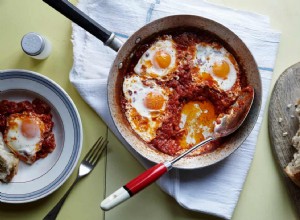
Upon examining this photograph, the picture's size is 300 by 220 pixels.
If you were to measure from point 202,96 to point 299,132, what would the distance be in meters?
0.68

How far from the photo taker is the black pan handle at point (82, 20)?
9.03ft

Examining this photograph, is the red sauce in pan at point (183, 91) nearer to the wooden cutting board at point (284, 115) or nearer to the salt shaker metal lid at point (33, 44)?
the wooden cutting board at point (284, 115)

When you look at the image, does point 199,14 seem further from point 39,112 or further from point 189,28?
point 39,112

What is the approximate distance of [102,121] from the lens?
325cm

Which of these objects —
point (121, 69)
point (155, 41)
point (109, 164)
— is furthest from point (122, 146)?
point (155, 41)

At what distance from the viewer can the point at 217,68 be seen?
3.18 m

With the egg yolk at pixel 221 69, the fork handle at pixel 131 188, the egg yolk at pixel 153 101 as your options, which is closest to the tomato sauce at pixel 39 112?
the egg yolk at pixel 153 101

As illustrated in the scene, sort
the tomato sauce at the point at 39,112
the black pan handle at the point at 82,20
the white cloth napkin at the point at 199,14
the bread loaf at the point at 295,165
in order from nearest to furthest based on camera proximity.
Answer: the black pan handle at the point at 82,20 → the bread loaf at the point at 295,165 → the white cloth napkin at the point at 199,14 → the tomato sauce at the point at 39,112

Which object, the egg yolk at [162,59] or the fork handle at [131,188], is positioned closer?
the fork handle at [131,188]

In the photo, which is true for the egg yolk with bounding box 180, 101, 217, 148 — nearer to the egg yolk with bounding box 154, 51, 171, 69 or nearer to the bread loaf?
the egg yolk with bounding box 154, 51, 171, 69

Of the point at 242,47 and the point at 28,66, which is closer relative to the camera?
the point at 242,47

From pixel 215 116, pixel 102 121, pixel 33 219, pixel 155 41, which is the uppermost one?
pixel 155 41

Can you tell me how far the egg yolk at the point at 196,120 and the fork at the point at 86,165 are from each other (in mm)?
552

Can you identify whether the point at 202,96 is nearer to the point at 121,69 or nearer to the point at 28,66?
the point at 121,69
